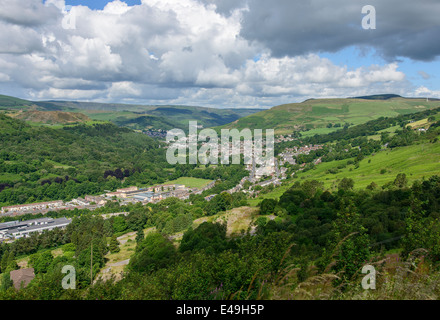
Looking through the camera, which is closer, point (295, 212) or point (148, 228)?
point (295, 212)

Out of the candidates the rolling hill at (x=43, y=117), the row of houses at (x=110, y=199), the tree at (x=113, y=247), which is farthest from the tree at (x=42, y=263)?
the rolling hill at (x=43, y=117)

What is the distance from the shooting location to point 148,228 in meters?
53.4

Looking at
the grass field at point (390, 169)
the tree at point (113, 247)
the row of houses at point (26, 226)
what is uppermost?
the grass field at point (390, 169)

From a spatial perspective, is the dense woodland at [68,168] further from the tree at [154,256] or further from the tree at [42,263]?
the tree at [42,263]

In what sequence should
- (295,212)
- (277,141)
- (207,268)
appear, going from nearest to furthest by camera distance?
1. (207,268)
2. (295,212)
3. (277,141)

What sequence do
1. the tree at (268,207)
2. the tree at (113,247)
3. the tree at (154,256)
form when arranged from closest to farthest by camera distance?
1. the tree at (154,256)
2. the tree at (268,207)
3. the tree at (113,247)

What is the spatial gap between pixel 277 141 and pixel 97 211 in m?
118

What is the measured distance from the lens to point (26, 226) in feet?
204

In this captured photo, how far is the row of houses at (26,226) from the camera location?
57.0 m

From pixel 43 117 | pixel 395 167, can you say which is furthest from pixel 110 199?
pixel 43 117
